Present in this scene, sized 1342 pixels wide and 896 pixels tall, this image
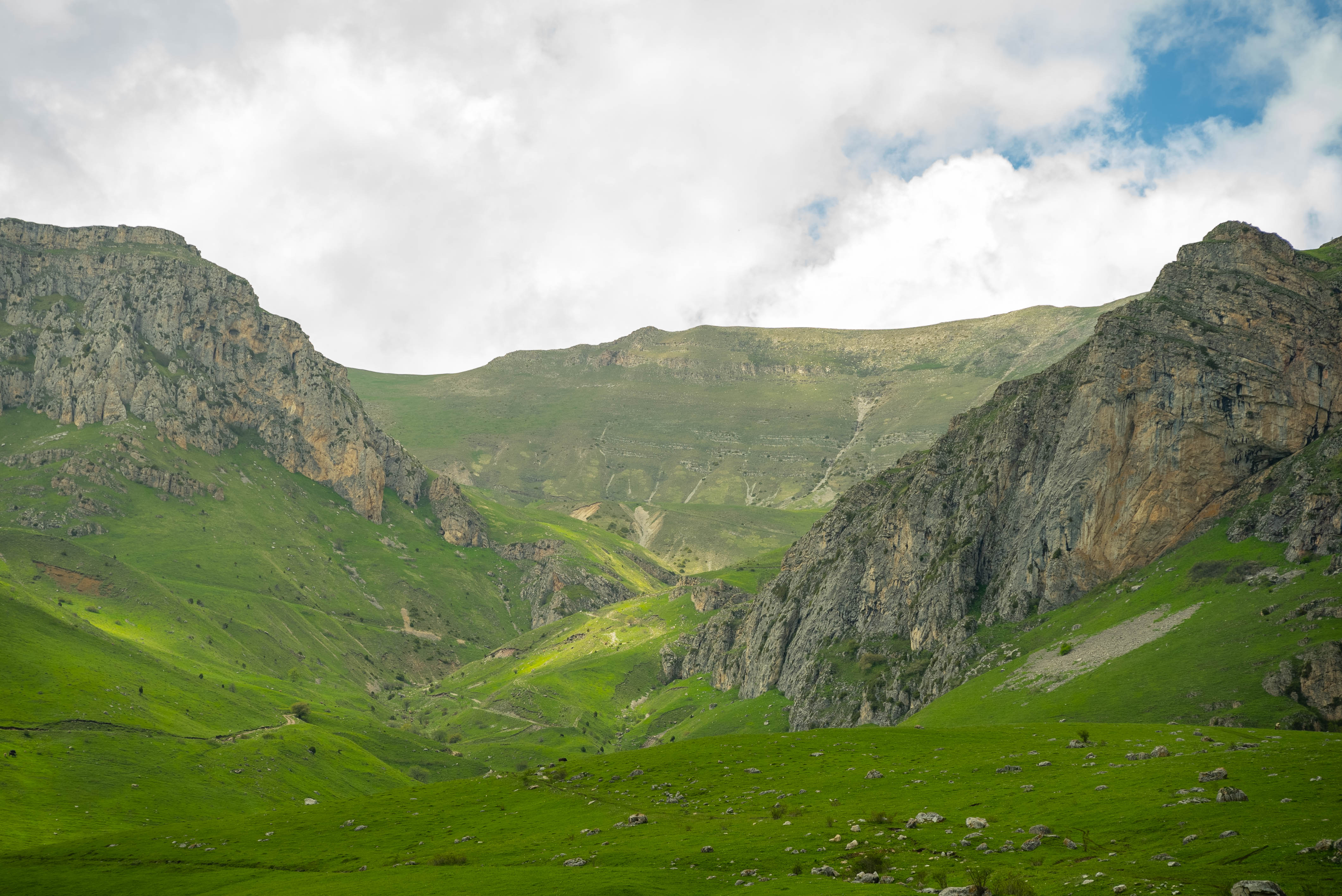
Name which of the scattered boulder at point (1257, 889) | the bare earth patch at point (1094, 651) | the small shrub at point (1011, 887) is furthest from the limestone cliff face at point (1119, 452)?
the scattered boulder at point (1257, 889)

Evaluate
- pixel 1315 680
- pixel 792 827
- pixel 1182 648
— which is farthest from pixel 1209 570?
pixel 792 827

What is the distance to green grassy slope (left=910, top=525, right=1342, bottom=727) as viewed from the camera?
3932 inches

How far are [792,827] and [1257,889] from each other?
33670 mm

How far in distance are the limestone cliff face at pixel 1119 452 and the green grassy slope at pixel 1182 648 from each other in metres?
8.96

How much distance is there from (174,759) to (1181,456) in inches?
7398

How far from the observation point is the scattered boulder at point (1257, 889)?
1357 inches

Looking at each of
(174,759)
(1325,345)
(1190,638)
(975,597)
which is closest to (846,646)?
(975,597)

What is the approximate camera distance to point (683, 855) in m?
57.5

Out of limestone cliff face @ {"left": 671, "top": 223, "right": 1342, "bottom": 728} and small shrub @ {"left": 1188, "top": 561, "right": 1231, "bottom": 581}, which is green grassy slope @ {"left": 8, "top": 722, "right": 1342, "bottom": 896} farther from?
limestone cliff face @ {"left": 671, "top": 223, "right": 1342, "bottom": 728}

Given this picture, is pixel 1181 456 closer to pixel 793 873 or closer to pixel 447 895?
pixel 793 873

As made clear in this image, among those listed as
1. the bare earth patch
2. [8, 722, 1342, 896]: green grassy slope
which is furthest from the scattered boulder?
the bare earth patch

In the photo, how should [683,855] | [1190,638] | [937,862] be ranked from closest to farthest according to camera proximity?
[937,862] → [683,855] → [1190,638]

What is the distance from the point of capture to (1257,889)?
34531 mm

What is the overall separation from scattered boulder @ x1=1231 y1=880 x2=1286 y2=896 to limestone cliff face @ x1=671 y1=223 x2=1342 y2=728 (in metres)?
118
